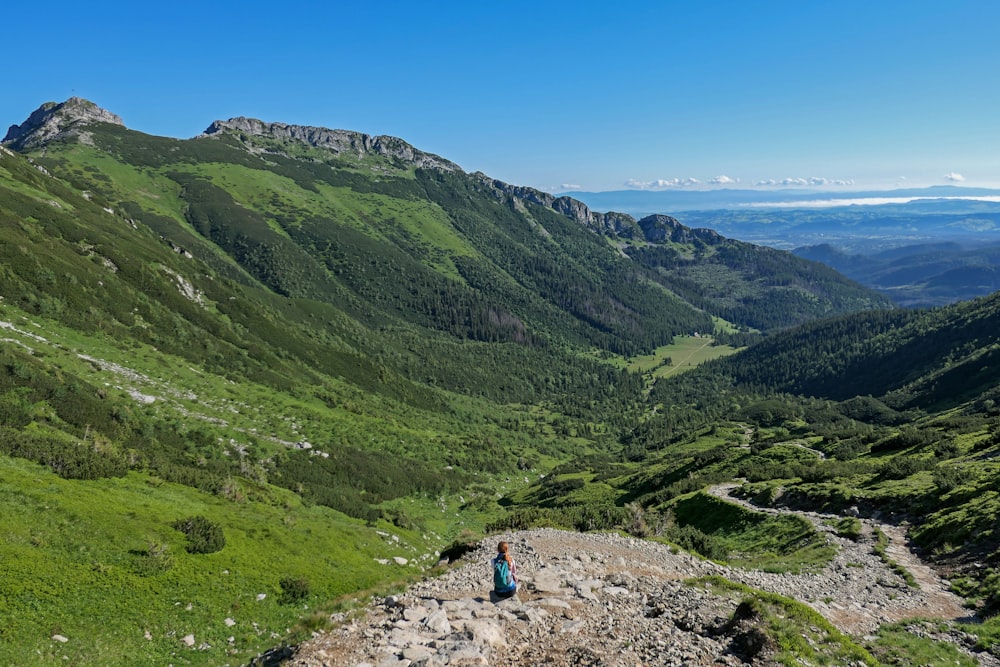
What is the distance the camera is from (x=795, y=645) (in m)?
15.9

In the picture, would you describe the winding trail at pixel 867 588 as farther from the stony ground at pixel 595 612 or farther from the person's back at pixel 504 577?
the person's back at pixel 504 577

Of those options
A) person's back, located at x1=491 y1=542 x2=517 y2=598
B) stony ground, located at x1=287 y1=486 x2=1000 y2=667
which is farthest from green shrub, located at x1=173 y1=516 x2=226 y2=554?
person's back, located at x1=491 y1=542 x2=517 y2=598

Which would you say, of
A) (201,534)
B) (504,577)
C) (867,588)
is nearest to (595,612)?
(504,577)

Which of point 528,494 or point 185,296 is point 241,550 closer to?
point 528,494

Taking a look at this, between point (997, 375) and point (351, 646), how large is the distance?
187257 millimetres

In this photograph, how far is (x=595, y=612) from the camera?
1900 cm

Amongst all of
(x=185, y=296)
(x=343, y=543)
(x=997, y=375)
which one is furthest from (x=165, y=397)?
(x=997, y=375)

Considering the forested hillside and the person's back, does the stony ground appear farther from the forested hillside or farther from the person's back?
the forested hillside

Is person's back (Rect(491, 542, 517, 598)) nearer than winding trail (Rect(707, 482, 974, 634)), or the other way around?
person's back (Rect(491, 542, 517, 598))

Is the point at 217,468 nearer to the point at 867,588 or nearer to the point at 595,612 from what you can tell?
the point at 595,612

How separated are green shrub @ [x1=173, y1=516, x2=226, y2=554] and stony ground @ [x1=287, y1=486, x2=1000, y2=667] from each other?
450 inches

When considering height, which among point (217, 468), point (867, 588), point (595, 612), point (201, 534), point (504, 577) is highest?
point (504, 577)

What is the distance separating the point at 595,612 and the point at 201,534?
2108cm

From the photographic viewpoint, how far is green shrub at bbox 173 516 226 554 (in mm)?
25859
